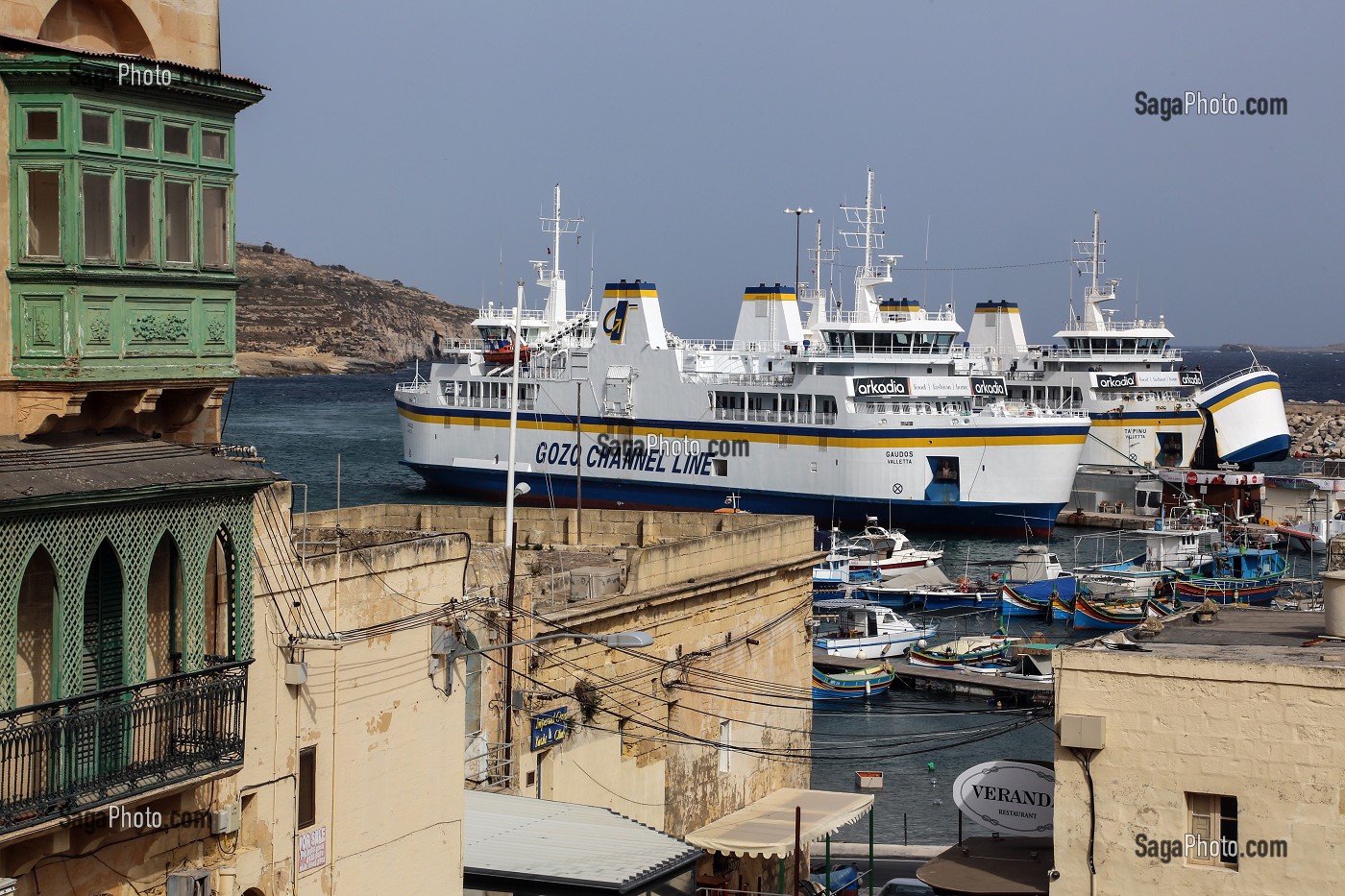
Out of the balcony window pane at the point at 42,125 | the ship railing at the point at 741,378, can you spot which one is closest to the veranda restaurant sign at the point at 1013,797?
the balcony window pane at the point at 42,125

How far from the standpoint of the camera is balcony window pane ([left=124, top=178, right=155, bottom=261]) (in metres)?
10.3

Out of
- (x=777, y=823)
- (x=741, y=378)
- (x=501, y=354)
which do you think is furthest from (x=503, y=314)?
(x=777, y=823)

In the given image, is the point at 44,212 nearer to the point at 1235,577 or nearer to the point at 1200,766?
the point at 1200,766

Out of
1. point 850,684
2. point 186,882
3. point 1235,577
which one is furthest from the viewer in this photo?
point 1235,577

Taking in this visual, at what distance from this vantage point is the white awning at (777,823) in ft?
59.2

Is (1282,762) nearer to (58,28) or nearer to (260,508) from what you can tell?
(260,508)

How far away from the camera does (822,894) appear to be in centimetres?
2028

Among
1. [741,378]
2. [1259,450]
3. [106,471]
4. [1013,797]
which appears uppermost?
[741,378]

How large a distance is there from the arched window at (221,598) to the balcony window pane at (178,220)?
172 cm

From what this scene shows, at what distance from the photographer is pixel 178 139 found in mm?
10672

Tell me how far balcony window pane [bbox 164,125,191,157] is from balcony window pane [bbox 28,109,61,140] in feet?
2.39

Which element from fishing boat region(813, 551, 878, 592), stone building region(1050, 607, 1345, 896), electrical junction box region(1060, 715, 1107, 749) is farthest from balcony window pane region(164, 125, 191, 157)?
fishing boat region(813, 551, 878, 592)

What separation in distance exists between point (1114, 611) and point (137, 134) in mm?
36629

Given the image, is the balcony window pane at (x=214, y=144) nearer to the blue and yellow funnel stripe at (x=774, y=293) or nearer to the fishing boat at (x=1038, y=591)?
the fishing boat at (x=1038, y=591)
